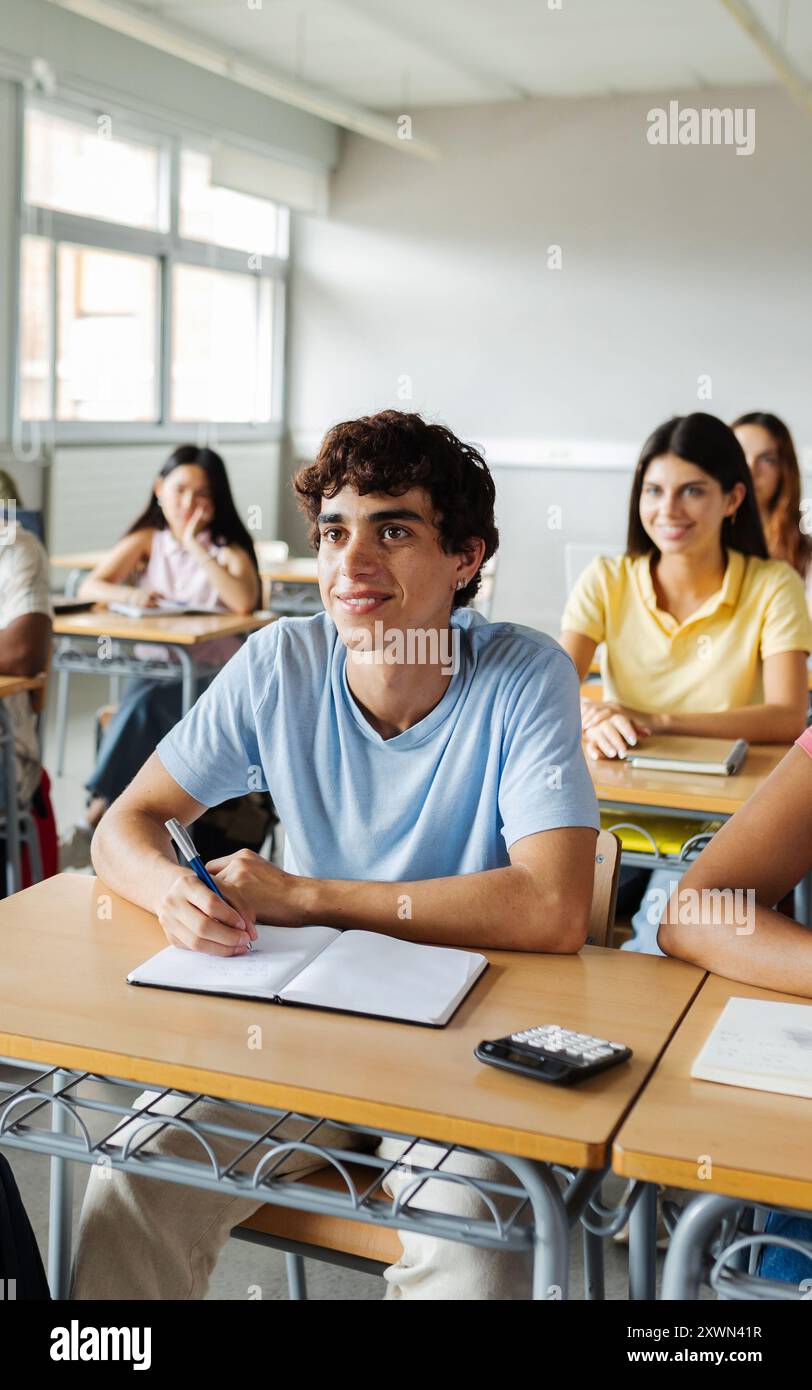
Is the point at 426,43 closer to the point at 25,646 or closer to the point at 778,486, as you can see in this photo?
the point at 778,486

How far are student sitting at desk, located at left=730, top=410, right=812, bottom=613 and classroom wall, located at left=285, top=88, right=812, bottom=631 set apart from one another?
4550 millimetres

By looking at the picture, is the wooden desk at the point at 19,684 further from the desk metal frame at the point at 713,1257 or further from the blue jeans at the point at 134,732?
the desk metal frame at the point at 713,1257

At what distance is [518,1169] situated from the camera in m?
1.11

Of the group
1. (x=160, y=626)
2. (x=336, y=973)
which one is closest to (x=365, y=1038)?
(x=336, y=973)

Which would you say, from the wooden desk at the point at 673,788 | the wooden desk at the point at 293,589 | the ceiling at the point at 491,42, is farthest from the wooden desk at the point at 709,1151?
the ceiling at the point at 491,42

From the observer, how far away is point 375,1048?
4.05 ft

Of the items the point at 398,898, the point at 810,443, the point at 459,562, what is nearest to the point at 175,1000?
the point at 398,898

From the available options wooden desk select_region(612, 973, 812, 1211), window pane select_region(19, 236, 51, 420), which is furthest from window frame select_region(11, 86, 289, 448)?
wooden desk select_region(612, 973, 812, 1211)

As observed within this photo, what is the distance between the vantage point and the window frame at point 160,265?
706cm

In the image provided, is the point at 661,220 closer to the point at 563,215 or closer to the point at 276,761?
the point at 563,215

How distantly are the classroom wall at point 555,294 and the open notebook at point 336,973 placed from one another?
7960mm

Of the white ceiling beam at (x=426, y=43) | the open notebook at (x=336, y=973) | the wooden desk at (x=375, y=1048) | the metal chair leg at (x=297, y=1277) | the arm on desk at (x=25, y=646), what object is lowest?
the metal chair leg at (x=297, y=1277)

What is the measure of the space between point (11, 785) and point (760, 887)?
6.88ft

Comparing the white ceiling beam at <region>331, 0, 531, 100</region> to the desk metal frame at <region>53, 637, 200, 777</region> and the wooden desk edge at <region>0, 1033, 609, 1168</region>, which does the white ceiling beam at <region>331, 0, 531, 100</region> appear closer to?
the desk metal frame at <region>53, 637, 200, 777</region>
